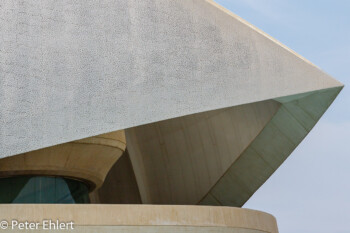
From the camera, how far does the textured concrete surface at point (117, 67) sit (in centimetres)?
1502

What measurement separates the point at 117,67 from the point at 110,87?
55cm

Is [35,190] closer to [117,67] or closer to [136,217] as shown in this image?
[136,217]

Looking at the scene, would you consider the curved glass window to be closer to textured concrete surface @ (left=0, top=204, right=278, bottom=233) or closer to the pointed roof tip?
textured concrete surface @ (left=0, top=204, right=278, bottom=233)

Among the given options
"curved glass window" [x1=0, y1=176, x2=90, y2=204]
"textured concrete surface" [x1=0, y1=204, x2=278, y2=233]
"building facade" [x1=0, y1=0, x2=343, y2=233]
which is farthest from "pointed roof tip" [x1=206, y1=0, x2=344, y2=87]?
"curved glass window" [x1=0, y1=176, x2=90, y2=204]

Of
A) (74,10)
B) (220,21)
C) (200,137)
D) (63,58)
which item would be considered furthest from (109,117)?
(200,137)

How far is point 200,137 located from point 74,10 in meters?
9.08

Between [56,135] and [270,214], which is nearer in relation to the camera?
[56,135]

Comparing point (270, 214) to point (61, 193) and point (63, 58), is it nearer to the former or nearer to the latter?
point (61, 193)

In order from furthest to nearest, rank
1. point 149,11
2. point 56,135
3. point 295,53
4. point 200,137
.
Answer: point 200,137
point 295,53
point 149,11
point 56,135

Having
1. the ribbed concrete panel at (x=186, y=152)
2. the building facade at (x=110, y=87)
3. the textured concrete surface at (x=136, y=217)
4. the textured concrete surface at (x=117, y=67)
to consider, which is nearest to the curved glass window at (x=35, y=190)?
the building facade at (x=110, y=87)

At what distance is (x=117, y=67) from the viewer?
15656mm

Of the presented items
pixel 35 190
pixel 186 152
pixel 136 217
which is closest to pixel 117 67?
pixel 136 217

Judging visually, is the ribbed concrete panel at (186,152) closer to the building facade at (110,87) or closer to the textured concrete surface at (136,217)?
the building facade at (110,87)

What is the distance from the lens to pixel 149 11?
641 inches
